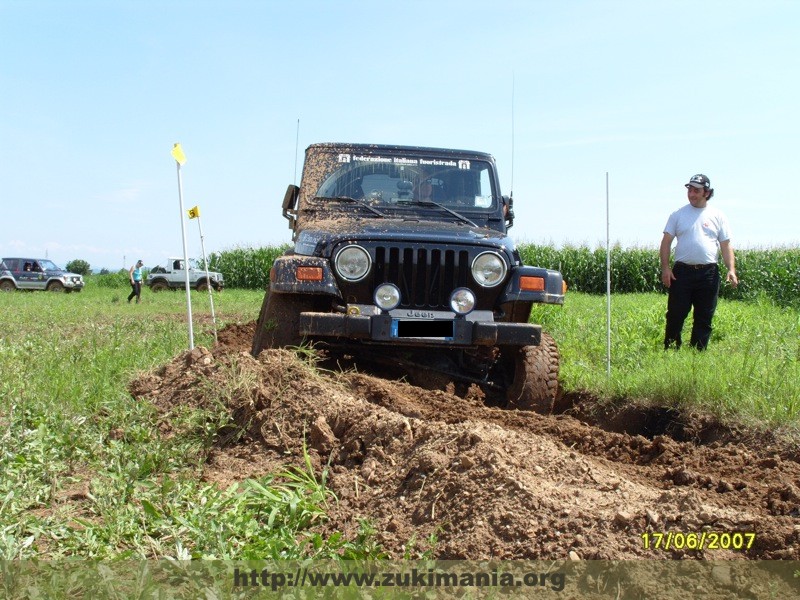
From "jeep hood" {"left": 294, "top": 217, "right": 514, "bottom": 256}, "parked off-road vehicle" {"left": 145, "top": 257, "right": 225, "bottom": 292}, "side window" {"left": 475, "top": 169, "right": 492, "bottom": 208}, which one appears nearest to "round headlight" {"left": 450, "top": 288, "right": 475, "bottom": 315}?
"jeep hood" {"left": 294, "top": 217, "right": 514, "bottom": 256}

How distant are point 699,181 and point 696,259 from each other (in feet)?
2.41

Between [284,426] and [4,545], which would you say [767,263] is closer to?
[284,426]

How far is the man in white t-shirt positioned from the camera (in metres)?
7.42

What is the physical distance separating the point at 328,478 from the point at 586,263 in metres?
26.6

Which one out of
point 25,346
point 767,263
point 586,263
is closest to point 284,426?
point 25,346

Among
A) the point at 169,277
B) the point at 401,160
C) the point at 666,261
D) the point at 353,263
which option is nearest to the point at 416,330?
the point at 353,263

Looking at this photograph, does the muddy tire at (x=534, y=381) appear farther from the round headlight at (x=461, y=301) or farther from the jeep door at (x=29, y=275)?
the jeep door at (x=29, y=275)

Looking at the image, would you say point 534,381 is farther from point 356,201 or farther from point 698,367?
point 356,201

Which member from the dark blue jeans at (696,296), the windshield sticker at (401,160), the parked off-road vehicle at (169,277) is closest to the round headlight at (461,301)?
the windshield sticker at (401,160)

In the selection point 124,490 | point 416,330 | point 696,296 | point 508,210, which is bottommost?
point 124,490

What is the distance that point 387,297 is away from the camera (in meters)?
5.34

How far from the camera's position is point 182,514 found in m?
3.20

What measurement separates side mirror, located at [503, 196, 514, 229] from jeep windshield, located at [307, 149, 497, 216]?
116 mm

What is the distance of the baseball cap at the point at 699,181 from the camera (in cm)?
742
